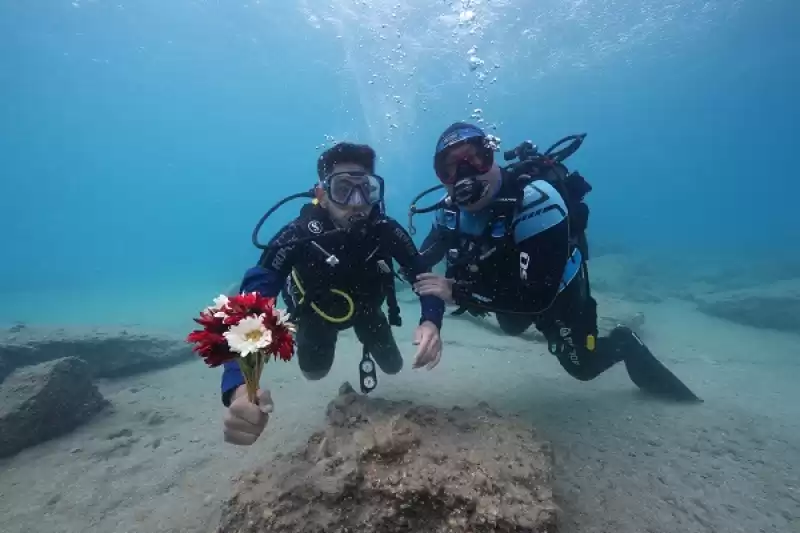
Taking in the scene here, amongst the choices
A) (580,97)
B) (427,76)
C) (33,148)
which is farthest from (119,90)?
(580,97)

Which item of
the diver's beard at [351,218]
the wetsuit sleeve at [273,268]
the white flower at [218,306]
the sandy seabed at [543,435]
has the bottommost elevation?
the sandy seabed at [543,435]

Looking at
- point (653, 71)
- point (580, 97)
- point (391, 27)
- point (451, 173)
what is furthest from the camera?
point (580, 97)

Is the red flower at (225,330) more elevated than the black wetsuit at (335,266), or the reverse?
the black wetsuit at (335,266)

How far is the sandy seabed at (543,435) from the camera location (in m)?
2.92

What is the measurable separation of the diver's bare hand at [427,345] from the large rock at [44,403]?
4.70 meters

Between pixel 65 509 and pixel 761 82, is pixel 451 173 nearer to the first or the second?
pixel 65 509

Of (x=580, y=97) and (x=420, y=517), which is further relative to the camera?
(x=580, y=97)

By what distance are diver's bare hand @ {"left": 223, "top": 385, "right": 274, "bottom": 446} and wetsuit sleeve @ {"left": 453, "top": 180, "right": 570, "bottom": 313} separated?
6.90ft

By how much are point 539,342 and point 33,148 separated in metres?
89.8

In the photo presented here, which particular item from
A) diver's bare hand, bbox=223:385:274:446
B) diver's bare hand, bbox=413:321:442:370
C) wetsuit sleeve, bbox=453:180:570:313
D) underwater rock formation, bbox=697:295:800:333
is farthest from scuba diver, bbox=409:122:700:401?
underwater rock formation, bbox=697:295:800:333

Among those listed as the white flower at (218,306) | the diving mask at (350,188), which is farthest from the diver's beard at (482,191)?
the white flower at (218,306)

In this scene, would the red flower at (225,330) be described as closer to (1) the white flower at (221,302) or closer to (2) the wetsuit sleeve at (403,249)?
(1) the white flower at (221,302)

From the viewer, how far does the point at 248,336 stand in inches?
61.4

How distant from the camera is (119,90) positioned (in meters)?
42.7
